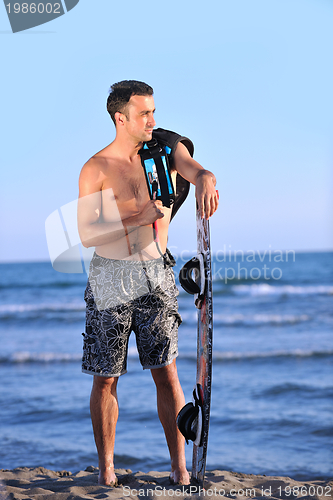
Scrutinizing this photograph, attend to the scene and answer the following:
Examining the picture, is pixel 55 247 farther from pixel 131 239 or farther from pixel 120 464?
pixel 120 464

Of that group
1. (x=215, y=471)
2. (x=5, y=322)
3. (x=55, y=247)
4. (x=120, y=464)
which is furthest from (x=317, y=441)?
(x=5, y=322)

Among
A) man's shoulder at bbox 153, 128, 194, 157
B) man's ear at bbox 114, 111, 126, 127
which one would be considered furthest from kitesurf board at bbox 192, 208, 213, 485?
man's ear at bbox 114, 111, 126, 127

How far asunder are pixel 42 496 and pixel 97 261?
1274 millimetres

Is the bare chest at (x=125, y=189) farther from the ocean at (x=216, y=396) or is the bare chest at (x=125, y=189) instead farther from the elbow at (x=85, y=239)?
the ocean at (x=216, y=396)

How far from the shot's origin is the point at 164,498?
2.16 m

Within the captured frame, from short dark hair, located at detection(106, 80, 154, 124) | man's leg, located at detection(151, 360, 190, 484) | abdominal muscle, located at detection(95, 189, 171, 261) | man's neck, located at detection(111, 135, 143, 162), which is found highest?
short dark hair, located at detection(106, 80, 154, 124)

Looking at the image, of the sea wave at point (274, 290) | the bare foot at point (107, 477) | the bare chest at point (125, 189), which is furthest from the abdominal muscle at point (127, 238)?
the sea wave at point (274, 290)

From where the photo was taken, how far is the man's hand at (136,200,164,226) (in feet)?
7.61

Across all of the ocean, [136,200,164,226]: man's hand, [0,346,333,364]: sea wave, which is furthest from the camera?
[0,346,333,364]: sea wave

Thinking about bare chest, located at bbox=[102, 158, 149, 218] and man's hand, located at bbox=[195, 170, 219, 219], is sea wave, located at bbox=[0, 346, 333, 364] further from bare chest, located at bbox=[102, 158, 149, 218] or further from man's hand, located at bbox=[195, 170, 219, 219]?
man's hand, located at bbox=[195, 170, 219, 219]

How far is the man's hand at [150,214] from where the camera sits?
7.61ft

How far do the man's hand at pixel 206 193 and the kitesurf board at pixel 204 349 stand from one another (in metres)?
0.07

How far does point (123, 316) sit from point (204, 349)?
19.3 inches

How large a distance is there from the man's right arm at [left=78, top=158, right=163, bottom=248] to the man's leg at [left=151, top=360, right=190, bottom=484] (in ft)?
2.72
